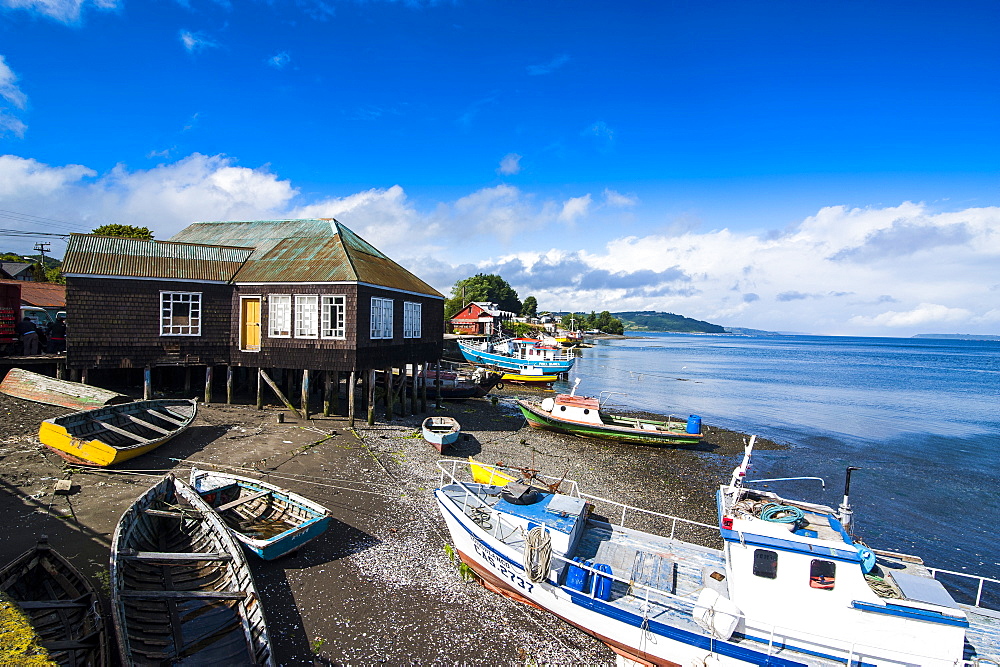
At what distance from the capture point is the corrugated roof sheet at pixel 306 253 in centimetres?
2394

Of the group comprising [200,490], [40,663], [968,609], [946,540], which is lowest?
[946,540]

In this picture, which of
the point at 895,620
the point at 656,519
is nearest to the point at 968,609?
the point at 895,620

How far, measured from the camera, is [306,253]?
26.1 meters

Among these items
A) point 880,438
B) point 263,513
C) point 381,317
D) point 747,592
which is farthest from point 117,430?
point 880,438

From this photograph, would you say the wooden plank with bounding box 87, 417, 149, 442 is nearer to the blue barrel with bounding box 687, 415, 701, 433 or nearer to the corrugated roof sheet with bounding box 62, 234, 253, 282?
the corrugated roof sheet with bounding box 62, 234, 253, 282

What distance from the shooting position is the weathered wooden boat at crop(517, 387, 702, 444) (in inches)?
1119

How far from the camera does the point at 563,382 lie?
58812 mm

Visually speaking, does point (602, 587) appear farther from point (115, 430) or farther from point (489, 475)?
point (115, 430)

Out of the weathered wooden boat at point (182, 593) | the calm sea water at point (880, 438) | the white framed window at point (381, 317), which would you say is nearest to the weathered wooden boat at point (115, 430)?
the weathered wooden boat at point (182, 593)

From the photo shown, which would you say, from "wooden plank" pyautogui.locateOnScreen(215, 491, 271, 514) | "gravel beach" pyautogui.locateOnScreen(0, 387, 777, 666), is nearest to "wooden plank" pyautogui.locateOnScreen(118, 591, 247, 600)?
"gravel beach" pyautogui.locateOnScreen(0, 387, 777, 666)

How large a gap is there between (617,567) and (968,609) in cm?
725

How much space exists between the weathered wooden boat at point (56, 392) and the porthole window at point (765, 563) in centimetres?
2449

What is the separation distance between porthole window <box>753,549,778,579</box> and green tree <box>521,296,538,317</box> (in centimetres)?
15449

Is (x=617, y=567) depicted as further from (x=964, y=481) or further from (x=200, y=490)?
(x=964, y=481)
